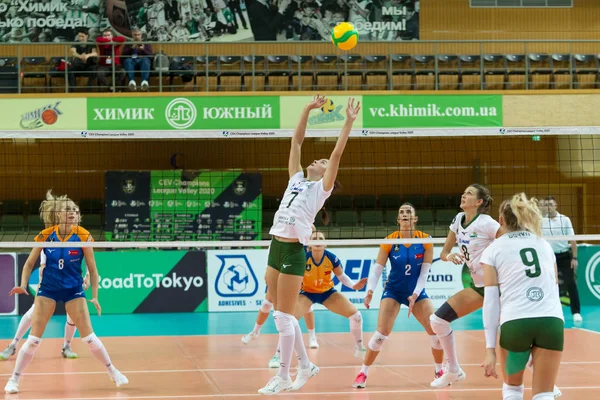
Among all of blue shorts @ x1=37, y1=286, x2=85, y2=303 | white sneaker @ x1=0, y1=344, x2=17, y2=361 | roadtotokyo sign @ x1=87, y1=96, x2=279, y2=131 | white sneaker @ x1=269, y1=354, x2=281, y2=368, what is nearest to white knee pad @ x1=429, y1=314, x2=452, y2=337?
white sneaker @ x1=269, y1=354, x2=281, y2=368

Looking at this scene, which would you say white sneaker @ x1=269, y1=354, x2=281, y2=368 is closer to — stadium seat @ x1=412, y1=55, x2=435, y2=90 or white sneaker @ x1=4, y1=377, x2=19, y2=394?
white sneaker @ x1=4, y1=377, x2=19, y2=394

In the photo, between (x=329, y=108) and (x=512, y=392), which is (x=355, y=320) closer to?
(x=512, y=392)

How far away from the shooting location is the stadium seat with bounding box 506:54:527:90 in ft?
64.5

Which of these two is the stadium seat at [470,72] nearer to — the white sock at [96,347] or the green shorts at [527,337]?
the white sock at [96,347]

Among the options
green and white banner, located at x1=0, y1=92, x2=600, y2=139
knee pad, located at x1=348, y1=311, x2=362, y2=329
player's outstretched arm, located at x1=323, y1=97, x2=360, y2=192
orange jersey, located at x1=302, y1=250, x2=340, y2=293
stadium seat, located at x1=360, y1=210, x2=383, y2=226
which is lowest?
knee pad, located at x1=348, y1=311, x2=362, y2=329

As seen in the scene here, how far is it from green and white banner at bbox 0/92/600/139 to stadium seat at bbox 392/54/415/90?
272 centimetres

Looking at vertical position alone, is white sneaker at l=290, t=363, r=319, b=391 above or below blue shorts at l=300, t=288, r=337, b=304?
below

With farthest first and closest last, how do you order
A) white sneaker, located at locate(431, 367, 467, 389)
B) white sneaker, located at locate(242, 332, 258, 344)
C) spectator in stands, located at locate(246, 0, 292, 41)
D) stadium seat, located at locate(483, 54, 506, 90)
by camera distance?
spectator in stands, located at locate(246, 0, 292, 41)
stadium seat, located at locate(483, 54, 506, 90)
white sneaker, located at locate(242, 332, 258, 344)
white sneaker, located at locate(431, 367, 467, 389)

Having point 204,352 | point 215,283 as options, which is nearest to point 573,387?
point 204,352

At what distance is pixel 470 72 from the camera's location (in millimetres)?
19422

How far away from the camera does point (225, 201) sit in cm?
1809

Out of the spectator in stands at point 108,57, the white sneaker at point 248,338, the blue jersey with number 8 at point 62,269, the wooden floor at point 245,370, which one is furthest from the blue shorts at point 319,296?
the spectator in stands at point 108,57

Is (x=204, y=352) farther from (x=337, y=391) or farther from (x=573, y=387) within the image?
(x=573, y=387)

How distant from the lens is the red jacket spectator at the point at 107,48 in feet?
58.6
